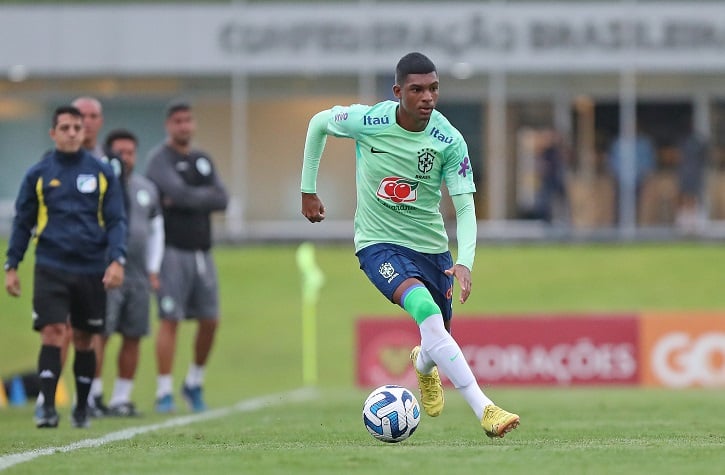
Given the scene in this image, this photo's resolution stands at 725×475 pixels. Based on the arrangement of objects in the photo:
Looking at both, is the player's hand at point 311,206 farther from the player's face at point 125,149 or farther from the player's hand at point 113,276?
the player's face at point 125,149

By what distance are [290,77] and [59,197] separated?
24.2m

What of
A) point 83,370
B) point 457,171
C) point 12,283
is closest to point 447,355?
point 457,171

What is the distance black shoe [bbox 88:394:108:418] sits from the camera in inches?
519

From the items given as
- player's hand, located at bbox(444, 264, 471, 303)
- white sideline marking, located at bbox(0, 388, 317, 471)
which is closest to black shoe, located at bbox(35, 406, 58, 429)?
white sideline marking, located at bbox(0, 388, 317, 471)

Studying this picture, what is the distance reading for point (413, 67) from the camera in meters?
8.82

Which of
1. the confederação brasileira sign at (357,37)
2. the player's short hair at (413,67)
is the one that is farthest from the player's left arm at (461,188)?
the confederação brasileira sign at (357,37)

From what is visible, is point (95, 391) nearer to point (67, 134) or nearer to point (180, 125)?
point (180, 125)

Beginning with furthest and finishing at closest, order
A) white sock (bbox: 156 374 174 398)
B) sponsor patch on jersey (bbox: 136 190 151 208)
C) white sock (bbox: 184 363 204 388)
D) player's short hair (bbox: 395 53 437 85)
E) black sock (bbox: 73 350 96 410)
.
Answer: white sock (bbox: 184 363 204 388), white sock (bbox: 156 374 174 398), sponsor patch on jersey (bbox: 136 190 151 208), black sock (bbox: 73 350 96 410), player's short hair (bbox: 395 53 437 85)

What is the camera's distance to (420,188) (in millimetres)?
9102

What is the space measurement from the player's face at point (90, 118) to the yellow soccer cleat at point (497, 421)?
5371mm

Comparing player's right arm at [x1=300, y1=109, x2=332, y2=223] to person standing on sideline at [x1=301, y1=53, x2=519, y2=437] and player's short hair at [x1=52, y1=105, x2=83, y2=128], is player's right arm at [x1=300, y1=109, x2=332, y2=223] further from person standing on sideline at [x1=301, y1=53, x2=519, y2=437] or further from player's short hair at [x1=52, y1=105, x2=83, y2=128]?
player's short hair at [x1=52, y1=105, x2=83, y2=128]

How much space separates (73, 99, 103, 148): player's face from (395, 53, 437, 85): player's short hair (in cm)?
444

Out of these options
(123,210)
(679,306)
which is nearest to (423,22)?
(679,306)

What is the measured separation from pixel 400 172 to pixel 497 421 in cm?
160
